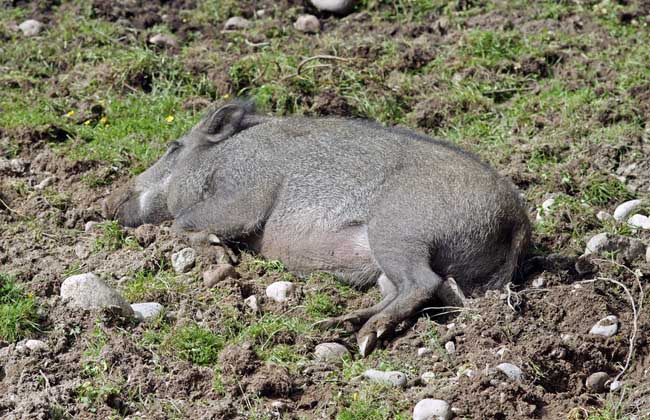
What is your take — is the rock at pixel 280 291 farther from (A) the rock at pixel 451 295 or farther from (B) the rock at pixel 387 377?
(B) the rock at pixel 387 377

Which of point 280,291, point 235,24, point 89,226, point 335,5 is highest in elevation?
point 335,5

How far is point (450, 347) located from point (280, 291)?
3.62 feet

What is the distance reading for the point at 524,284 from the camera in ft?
19.2

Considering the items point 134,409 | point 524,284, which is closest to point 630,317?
point 524,284

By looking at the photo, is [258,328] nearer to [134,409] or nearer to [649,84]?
[134,409]

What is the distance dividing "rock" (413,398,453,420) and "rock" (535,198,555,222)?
7.69 feet

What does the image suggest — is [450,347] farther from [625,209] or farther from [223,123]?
[223,123]

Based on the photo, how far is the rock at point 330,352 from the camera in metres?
5.14

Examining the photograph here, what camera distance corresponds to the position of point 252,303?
569cm

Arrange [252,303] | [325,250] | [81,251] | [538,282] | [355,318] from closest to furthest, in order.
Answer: [355,318]
[252,303]
[538,282]
[325,250]
[81,251]

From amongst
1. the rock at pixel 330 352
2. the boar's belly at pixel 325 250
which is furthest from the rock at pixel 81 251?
the rock at pixel 330 352

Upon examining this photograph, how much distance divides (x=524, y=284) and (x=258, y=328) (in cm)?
154

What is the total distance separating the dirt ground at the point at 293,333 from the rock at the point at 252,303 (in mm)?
52

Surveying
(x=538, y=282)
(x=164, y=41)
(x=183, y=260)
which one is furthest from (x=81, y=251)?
(x=164, y=41)
